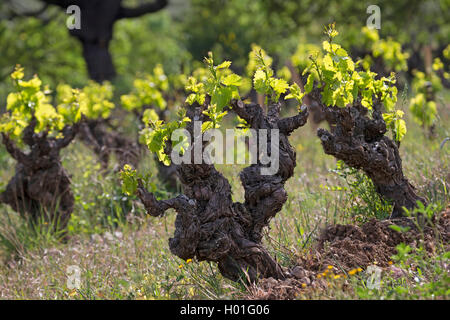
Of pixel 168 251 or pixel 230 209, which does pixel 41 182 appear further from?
pixel 230 209

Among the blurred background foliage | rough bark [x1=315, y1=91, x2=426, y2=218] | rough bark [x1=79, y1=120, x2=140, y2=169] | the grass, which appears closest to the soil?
the grass

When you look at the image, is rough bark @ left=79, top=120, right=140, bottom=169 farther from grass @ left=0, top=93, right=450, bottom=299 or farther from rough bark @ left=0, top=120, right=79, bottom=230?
rough bark @ left=0, top=120, right=79, bottom=230

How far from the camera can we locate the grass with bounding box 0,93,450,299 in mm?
3393

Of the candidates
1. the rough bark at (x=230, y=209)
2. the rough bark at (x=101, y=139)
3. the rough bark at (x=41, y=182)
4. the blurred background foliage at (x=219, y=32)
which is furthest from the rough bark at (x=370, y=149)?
the blurred background foliage at (x=219, y=32)

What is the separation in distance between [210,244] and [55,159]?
3.25 m

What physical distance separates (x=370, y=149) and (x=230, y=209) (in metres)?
1.21

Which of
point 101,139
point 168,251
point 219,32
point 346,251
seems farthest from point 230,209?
point 219,32

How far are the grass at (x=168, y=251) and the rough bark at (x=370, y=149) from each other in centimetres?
23

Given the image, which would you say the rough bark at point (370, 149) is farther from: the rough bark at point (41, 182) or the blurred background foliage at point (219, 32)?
the blurred background foliage at point (219, 32)

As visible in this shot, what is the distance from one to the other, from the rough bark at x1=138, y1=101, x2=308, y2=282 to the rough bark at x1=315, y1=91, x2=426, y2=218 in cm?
37

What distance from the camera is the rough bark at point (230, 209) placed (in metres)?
3.37
